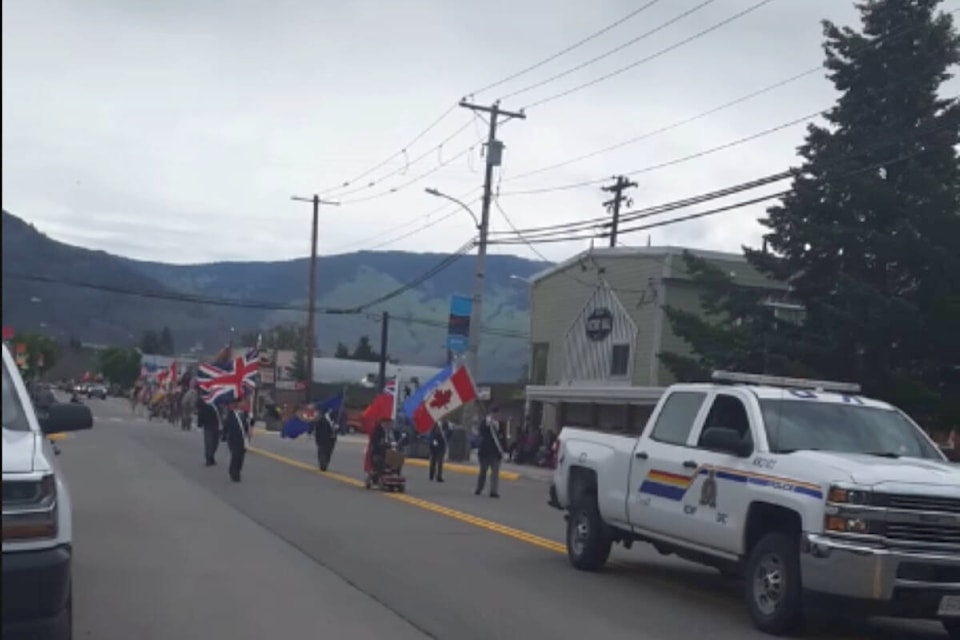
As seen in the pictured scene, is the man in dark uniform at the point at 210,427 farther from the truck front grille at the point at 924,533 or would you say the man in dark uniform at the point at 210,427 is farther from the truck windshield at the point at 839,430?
the truck front grille at the point at 924,533

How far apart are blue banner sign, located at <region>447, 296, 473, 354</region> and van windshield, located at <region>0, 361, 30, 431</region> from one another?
125ft

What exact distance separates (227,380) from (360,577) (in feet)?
69.3

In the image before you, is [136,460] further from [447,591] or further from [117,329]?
[447,591]

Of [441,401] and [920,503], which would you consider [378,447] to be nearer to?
[441,401]

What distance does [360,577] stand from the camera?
529 inches

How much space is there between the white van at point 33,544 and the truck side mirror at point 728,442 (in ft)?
19.6

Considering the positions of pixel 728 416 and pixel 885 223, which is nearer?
pixel 728 416

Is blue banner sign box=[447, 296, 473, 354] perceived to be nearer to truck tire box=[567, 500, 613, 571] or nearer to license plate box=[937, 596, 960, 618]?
truck tire box=[567, 500, 613, 571]

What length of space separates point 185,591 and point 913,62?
25306 mm

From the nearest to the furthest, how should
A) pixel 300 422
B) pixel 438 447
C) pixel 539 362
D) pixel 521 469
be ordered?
pixel 438 447, pixel 521 469, pixel 300 422, pixel 539 362

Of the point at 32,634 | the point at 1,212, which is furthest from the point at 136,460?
the point at 1,212

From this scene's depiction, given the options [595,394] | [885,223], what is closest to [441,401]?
[885,223]

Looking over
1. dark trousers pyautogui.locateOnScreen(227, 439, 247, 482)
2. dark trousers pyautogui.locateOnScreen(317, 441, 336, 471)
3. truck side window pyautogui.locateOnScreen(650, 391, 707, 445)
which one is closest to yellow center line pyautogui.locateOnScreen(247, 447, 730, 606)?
dark trousers pyautogui.locateOnScreen(317, 441, 336, 471)

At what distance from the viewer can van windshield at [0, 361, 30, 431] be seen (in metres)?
7.91
